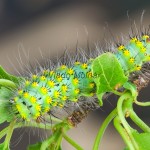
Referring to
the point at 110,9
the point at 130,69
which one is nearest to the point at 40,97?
the point at 130,69

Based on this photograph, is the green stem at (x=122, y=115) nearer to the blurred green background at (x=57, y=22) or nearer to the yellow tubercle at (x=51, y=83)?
the yellow tubercle at (x=51, y=83)

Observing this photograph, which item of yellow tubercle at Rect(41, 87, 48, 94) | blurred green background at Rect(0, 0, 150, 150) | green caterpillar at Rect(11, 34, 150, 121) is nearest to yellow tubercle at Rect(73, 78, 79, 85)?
green caterpillar at Rect(11, 34, 150, 121)

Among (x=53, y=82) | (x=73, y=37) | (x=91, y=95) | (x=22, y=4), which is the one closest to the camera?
(x=91, y=95)

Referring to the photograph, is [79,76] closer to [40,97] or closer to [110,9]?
[40,97]

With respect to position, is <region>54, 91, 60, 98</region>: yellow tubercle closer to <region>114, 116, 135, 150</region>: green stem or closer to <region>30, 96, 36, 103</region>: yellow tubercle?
<region>30, 96, 36, 103</region>: yellow tubercle

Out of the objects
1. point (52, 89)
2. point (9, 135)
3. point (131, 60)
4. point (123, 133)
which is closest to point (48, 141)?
point (9, 135)
